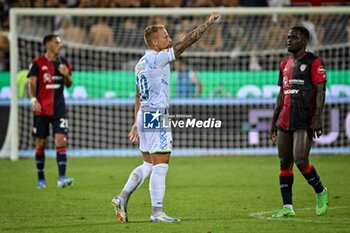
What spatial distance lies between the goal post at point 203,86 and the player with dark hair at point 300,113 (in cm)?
882

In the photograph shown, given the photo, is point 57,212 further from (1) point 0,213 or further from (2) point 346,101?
(2) point 346,101

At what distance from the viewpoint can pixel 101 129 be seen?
2000 centimetres

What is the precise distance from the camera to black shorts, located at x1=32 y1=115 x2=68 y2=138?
14.1 meters

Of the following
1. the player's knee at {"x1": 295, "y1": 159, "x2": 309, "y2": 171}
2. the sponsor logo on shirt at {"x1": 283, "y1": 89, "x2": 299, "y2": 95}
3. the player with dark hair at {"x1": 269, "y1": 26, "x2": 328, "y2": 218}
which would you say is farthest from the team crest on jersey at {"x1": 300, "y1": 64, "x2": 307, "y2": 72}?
the player's knee at {"x1": 295, "y1": 159, "x2": 309, "y2": 171}

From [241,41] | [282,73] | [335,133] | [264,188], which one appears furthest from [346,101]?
[282,73]

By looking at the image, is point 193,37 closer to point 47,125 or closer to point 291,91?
point 291,91

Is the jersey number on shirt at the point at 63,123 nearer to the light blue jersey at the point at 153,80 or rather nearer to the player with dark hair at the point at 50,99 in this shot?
the player with dark hair at the point at 50,99

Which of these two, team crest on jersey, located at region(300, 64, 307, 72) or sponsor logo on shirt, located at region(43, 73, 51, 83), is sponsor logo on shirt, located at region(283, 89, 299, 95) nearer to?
team crest on jersey, located at region(300, 64, 307, 72)

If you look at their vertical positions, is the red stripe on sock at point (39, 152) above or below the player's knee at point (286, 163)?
below

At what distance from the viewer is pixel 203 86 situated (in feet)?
65.1

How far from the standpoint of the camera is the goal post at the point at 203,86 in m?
19.6

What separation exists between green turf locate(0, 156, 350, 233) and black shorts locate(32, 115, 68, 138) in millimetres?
846

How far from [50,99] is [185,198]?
10.3ft

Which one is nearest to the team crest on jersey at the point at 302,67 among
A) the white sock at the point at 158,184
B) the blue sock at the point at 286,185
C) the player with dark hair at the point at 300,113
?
the player with dark hair at the point at 300,113
